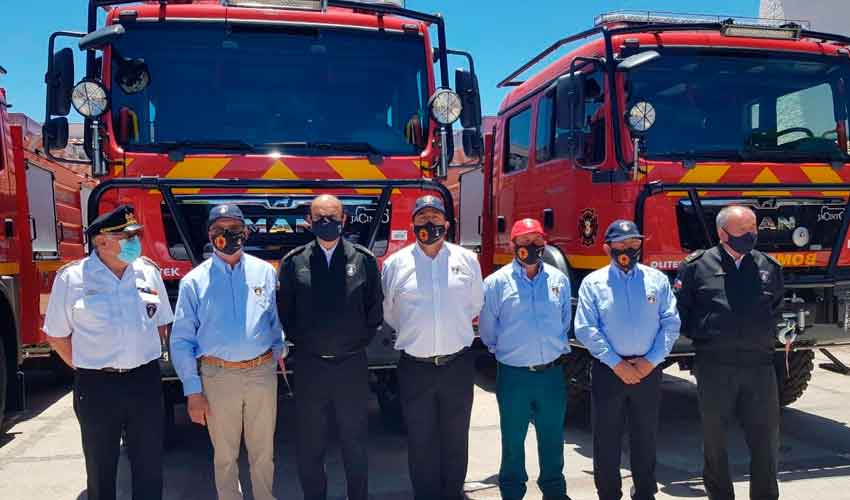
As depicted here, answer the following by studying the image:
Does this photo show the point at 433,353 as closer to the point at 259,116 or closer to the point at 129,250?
the point at 129,250

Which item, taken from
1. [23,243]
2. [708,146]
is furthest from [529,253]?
[23,243]

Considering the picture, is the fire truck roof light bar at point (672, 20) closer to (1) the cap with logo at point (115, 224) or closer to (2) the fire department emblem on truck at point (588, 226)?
(2) the fire department emblem on truck at point (588, 226)

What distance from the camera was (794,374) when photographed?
5.71m

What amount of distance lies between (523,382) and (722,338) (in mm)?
1044

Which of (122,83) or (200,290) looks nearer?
(200,290)

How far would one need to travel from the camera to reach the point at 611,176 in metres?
4.76

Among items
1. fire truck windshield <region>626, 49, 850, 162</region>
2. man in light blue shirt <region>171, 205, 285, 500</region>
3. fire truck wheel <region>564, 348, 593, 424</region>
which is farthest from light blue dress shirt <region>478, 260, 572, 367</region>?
fire truck windshield <region>626, 49, 850, 162</region>

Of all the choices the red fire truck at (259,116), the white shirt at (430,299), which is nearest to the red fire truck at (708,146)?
the red fire truck at (259,116)

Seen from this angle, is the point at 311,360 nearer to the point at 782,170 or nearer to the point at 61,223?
the point at 782,170

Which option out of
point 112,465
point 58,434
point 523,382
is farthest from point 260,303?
point 58,434

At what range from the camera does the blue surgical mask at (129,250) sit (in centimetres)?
327

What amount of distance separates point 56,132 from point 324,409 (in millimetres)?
2414

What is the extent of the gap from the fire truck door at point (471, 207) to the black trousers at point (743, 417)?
3433 millimetres

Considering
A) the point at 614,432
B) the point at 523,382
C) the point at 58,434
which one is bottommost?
the point at 58,434
